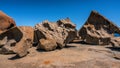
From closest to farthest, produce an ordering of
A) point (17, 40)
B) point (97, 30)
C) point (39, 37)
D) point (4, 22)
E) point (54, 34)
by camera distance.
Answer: point (54, 34)
point (39, 37)
point (17, 40)
point (97, 30)
point (4, 22)

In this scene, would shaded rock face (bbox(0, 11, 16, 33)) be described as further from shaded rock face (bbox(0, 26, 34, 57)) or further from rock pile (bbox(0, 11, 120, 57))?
shaded rock face (bbox(0, 26, 34, 57))

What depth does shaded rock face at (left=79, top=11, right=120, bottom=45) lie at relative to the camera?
1566 cm

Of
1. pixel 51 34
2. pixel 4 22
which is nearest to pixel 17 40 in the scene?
pixel 51 34

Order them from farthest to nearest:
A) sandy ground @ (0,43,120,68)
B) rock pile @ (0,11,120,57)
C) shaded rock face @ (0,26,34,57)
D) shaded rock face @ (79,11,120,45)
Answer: shaded rock face @ (79,11,120,45), rock pile @ (0,11,120,57), shaded rock face @ (0,26,34,57), sandy ground @ (0,43,120,68)

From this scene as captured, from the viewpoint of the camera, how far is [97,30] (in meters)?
16.7

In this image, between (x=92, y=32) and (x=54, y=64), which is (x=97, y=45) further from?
(x=54, y=64)

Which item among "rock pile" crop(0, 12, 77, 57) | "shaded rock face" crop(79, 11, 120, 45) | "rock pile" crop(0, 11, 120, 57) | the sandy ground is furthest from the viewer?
"shaded rock face" crop(79, 11, 120, 45)

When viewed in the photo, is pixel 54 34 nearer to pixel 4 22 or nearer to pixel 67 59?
pixel 67 59

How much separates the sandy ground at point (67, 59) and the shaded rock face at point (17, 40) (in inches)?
21.2

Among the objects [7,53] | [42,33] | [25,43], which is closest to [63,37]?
[42,33]

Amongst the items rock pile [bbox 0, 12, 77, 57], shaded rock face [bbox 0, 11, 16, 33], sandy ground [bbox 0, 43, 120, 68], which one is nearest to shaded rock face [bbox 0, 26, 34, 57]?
rock pile [bbox 0, 12, 77, 57]

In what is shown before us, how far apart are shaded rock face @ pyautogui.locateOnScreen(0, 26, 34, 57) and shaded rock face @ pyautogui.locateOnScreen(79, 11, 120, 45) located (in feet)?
14.4

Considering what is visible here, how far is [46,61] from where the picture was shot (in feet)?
35.1

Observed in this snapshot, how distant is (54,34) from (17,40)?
2839mm
